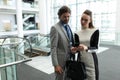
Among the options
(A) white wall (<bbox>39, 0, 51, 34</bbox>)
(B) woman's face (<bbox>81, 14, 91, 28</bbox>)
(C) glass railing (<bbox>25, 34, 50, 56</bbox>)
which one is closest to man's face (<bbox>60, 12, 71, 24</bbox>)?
(B) woman's face (<bbox>81, 14, 91, 28</bbox>)

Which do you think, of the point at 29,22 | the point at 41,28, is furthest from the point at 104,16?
the point at 29,22

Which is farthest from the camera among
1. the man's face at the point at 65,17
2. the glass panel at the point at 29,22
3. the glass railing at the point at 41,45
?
the glass panel at the point at 29,22

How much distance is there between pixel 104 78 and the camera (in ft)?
12.4

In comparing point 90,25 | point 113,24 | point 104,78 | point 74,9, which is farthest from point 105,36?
point 90,25

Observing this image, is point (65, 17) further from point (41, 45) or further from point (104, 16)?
point (104, 16)

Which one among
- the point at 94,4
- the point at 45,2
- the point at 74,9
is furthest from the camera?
the point at 74,9

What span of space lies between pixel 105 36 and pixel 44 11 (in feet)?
17.3

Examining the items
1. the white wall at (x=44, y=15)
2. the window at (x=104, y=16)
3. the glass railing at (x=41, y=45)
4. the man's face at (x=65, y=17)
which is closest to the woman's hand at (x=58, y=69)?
the man's face at (x=65, y=17)

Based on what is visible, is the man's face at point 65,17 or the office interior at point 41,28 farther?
the office interior at point 41,28

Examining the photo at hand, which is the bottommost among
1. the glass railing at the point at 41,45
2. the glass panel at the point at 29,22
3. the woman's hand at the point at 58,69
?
the glass railing at the point at 41,45

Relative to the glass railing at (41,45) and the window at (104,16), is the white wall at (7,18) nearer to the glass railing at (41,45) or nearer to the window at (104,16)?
the glass railing at (41,45)

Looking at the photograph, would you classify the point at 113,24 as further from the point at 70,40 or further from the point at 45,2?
the point at 70,40

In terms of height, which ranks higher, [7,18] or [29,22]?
[7,18]

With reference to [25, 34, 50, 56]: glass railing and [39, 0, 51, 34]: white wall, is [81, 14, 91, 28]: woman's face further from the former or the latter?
[39, 0, 51, 34]: white wall
